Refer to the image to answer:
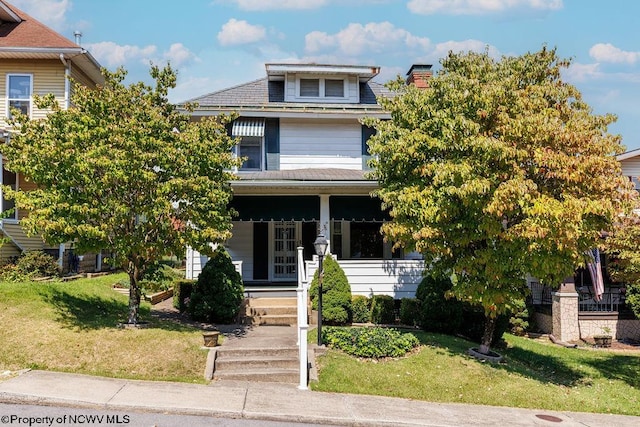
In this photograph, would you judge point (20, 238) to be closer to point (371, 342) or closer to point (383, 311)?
point (383, 311)

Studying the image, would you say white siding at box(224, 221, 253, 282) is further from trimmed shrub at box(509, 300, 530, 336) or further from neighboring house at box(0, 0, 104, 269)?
trimmed shrub at box(509, 300, 530, 336)

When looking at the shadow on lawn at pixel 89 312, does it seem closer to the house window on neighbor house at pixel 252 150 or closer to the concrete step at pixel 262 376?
the concrete step at pixel 262 376

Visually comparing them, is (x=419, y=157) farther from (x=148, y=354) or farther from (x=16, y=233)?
(x=16, y=233)

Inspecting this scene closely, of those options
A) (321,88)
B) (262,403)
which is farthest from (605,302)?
(262,403)

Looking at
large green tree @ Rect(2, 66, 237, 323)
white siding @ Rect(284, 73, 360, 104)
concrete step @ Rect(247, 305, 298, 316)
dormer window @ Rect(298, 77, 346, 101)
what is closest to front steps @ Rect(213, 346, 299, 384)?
large green tree @ Rect(2, 66, 237, 323)

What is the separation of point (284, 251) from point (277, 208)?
3.14 m

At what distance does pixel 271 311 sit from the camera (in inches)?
582

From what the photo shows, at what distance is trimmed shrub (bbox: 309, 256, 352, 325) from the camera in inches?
551

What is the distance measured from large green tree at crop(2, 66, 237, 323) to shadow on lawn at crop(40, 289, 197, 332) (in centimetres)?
69

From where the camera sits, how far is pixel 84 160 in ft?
35.0

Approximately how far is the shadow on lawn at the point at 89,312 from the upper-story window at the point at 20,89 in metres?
9.66

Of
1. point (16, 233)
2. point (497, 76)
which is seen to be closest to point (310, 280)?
point (497, 76)

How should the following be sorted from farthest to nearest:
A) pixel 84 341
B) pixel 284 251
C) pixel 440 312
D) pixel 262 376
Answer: pixel 284 251
pixel 440 312
pixel 84 341
pixel 262 376

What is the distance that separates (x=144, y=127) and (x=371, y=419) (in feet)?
25.8
